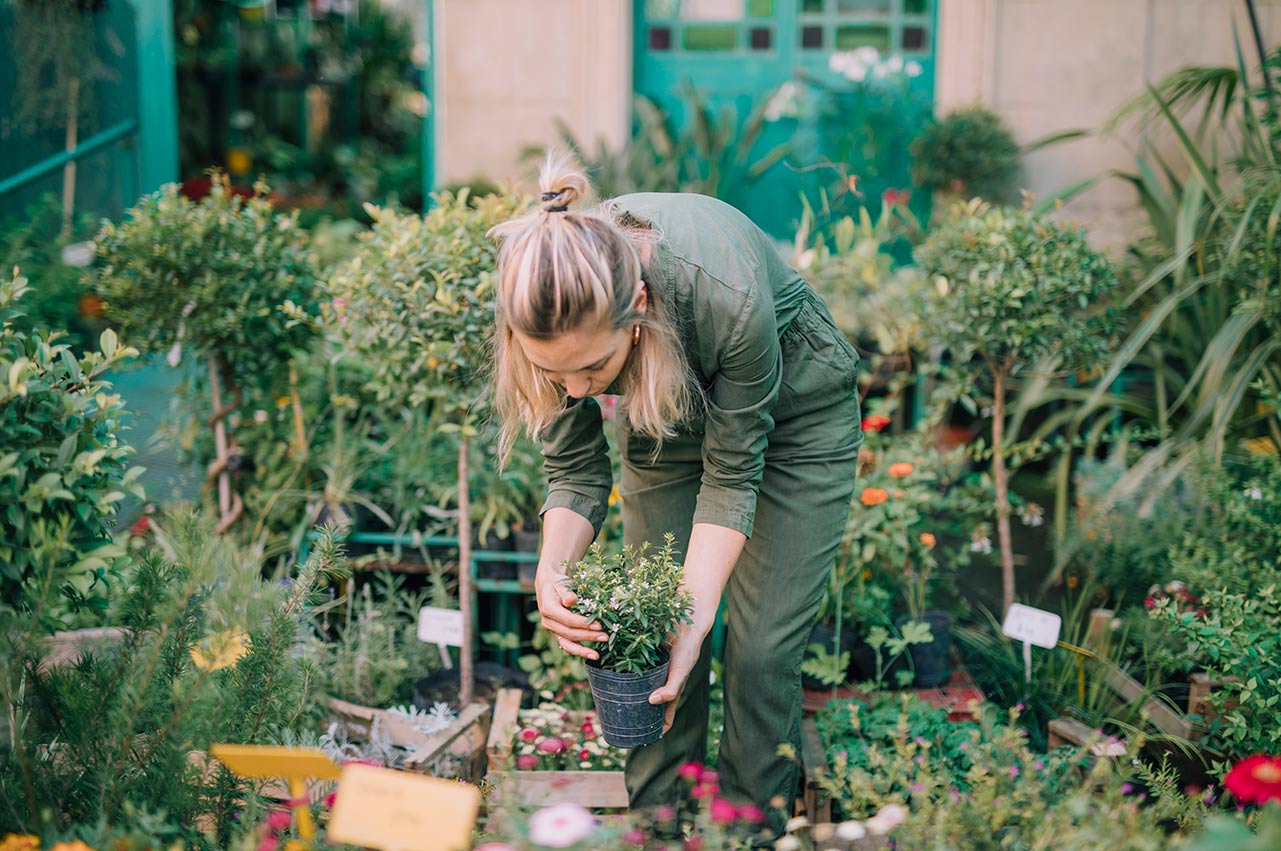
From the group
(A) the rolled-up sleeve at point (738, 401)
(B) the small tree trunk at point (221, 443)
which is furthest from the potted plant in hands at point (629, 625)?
(B) the small tree trunk at point (221, 443)

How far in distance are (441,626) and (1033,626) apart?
1.40 metres

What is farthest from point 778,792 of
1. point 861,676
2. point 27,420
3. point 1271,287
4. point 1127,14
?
point 1127,14

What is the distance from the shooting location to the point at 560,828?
1.09 m

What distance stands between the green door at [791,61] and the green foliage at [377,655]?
9.64 feet

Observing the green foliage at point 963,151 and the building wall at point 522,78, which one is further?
the building wall at point 522,78

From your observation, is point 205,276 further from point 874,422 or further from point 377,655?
point 874,422

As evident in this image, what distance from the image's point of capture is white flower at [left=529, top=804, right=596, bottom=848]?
107cm

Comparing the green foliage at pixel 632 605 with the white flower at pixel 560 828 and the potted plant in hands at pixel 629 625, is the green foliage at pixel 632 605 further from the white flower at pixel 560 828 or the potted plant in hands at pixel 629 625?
the white flower at pixel 560 828

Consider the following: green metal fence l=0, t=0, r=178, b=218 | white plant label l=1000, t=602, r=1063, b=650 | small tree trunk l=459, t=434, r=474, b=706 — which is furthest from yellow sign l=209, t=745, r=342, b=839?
green metal fence l=0, t=0, r=178, b=218

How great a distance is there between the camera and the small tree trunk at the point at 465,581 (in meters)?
2.53

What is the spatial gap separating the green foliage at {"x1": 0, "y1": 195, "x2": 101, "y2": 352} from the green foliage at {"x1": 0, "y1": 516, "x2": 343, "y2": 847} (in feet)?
9.23

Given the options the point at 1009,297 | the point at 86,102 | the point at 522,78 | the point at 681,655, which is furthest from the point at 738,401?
the point at 86,102

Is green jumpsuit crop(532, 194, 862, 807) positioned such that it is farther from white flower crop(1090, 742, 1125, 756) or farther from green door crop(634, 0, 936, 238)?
green door crop(634, 0, 936, 238)

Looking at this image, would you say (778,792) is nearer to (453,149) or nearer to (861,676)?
(861,676)
